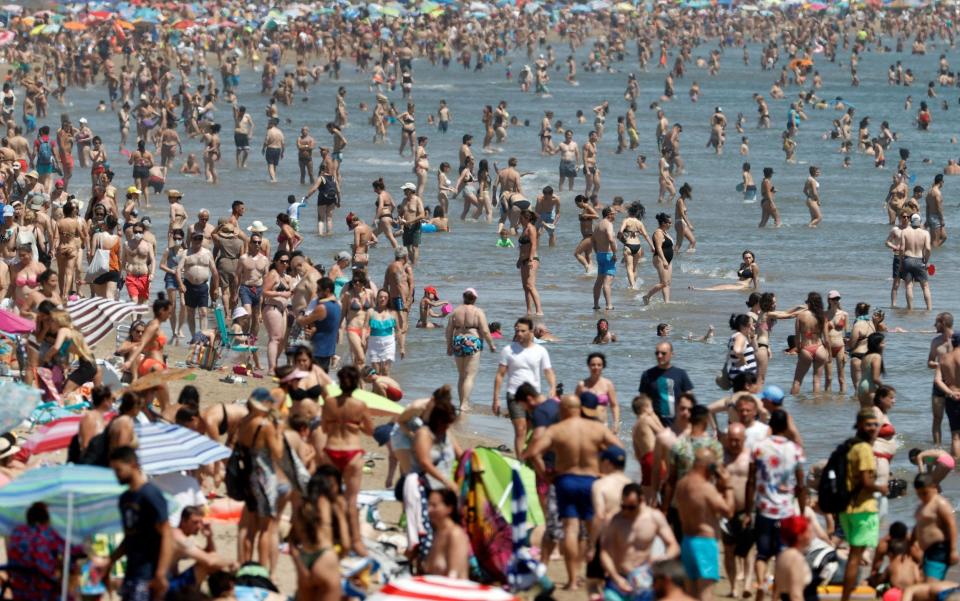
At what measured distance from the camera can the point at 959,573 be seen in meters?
10.8

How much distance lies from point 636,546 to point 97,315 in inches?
274

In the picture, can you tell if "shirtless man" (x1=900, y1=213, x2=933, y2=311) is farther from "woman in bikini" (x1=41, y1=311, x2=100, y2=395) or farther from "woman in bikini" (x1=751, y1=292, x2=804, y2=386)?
"woman in bikini" (x1=41, y1=311, x2=100, y2=395)

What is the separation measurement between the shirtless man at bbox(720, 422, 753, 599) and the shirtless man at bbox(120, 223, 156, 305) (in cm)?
839

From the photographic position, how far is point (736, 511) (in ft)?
30.8

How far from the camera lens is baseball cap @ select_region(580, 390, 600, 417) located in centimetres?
977

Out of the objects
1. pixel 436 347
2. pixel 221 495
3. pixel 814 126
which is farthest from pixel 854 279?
pixel 814 126

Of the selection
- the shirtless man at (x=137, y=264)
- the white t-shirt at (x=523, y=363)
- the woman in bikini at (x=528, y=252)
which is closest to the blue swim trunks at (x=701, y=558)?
the white t-shirt at (x=523, y=363)

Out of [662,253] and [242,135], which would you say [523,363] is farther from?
[242,135]

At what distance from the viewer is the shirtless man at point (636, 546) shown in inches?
329

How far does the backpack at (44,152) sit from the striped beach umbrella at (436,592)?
2065 cm

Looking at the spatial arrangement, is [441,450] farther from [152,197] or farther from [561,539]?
[152,197]

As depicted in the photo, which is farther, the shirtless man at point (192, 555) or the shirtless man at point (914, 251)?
the shirtless man at point (914, 251)

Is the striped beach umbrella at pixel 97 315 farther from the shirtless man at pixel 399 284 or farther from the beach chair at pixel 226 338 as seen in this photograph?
the shirtless man at pixel 399 284

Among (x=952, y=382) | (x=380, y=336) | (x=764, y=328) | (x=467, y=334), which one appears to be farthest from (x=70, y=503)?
(x=764, y=328)
